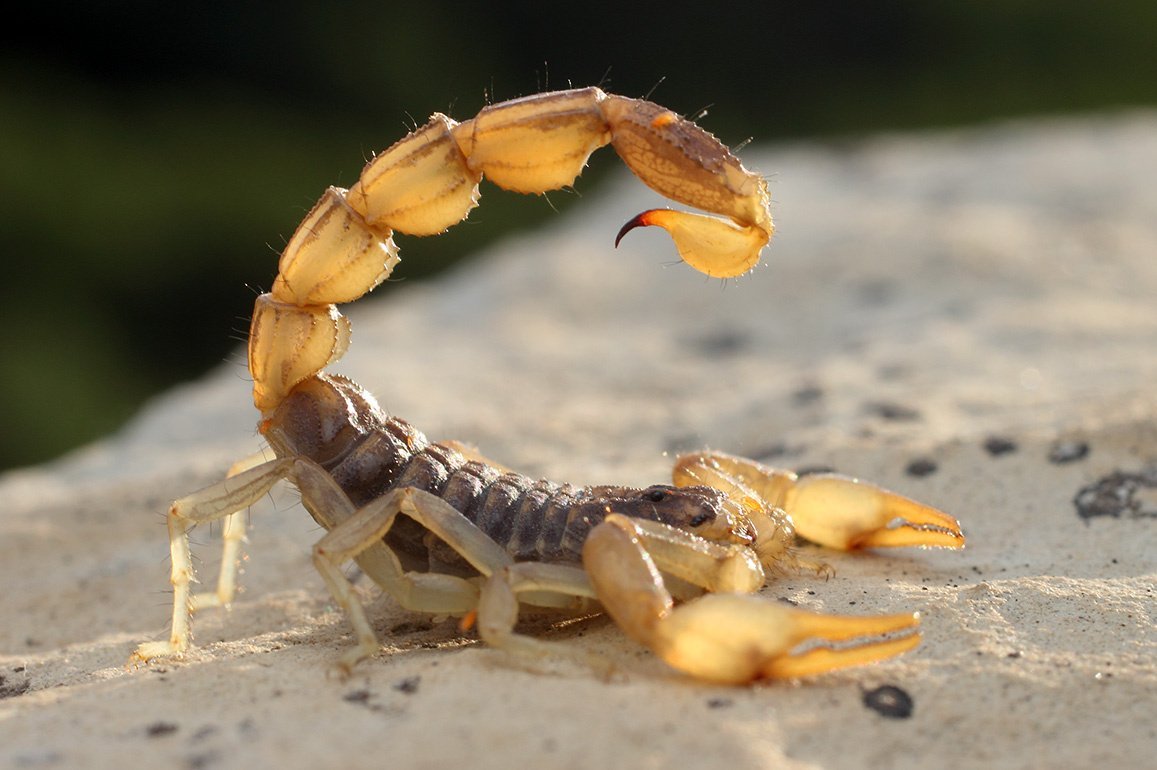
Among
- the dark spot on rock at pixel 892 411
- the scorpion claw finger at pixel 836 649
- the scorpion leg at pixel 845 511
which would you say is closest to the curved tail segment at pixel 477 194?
the scorpion leg at pixel 845 511

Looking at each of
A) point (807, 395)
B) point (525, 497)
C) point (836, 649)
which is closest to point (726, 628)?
point (836, 649)

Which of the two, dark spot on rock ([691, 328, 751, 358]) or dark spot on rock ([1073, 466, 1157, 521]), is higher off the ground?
dark spot on rock ([691, 328, 751, 358])

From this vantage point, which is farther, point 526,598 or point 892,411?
point 892,411

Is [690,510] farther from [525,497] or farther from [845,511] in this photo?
[845,511]

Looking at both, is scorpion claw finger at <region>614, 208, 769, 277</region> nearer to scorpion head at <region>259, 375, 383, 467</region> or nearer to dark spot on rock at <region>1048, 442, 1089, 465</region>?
scorpion head at <region>259, 375, 383, 467</region>

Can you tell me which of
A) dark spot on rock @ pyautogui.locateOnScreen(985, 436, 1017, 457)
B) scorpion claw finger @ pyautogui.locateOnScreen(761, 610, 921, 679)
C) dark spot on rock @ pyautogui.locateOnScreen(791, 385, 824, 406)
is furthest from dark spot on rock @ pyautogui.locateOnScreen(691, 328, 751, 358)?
scorpion claw finger @ pyautogui.locateOnScreen(761, 610, 921, 679)

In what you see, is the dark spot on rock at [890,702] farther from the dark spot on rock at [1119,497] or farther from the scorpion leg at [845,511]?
the dark spot on rock at [1119,497]

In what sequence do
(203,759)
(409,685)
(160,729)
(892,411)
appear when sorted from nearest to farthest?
(203,759), (160,729), (409,685), (892,411)
